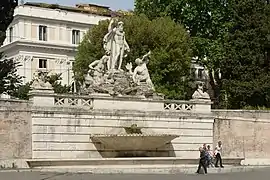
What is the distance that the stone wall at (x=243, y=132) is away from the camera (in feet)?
116

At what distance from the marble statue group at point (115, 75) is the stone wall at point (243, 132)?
4.99 metres

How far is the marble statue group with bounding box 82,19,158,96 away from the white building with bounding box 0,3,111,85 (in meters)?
25.5

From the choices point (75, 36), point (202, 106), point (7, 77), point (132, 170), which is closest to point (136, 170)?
point (132, 170)

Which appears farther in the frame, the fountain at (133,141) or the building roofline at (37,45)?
the building roofline at (37,45)

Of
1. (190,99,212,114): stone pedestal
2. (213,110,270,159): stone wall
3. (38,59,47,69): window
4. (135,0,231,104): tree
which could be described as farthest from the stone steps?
(38,59,47,69): window

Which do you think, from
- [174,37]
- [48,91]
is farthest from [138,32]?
[48,91]

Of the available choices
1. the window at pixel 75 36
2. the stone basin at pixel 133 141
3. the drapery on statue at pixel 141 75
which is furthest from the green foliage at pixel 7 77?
the window at pixel 75 36

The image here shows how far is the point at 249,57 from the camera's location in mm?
43562

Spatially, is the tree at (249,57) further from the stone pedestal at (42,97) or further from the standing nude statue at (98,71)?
the stone pedestal at (42,97)

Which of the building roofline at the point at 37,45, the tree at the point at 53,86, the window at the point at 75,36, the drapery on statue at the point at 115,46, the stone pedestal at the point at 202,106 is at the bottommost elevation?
the stone pedestal at the point at 202,106

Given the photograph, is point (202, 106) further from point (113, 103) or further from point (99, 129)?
point (99, 129)

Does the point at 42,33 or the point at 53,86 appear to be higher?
the point at 42,33

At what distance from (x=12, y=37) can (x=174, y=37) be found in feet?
66.1

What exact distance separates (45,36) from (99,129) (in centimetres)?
3021
